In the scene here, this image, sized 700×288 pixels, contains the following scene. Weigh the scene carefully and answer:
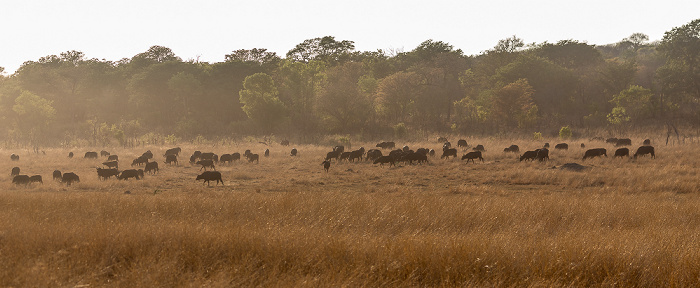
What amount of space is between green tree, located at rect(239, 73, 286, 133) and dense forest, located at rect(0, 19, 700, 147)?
152 millimetres

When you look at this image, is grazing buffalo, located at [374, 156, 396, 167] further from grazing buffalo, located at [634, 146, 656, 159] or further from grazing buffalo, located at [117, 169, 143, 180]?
grazing buffalo, located at [634, 146, 656, 159]

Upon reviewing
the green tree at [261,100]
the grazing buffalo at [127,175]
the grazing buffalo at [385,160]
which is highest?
the green tree at [261,100]

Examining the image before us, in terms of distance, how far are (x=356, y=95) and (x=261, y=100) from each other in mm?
12204

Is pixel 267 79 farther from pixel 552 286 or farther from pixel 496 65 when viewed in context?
pixel 552 286

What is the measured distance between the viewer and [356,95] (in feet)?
190

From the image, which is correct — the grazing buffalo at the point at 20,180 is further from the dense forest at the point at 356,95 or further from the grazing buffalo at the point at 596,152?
the grazing buffalo at the point at 596,152

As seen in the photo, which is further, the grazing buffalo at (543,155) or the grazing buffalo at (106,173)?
the grazing buffalo at (543,155)

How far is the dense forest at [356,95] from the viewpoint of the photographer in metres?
55.6

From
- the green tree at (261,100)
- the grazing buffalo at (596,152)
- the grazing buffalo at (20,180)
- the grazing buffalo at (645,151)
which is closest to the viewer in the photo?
the grazing buffalo at (20,180)

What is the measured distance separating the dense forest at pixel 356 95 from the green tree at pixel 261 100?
0.15 meters

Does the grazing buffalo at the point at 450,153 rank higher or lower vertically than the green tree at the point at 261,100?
lower

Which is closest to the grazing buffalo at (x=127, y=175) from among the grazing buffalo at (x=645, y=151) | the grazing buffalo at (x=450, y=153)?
the grazing buffalo at (x=450, y=153)

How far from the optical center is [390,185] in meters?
20.9

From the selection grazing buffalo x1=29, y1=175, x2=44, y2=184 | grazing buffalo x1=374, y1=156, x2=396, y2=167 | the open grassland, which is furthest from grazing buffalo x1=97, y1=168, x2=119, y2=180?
grazing buffalo x1=374, y1=156, x2=396, y2=167
